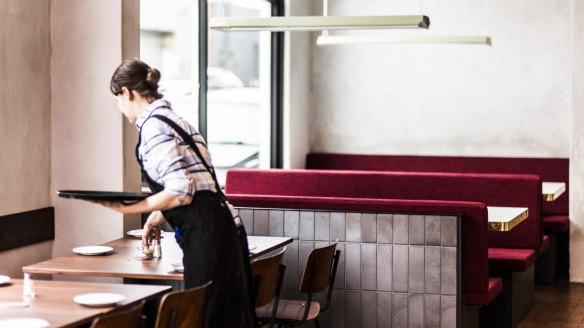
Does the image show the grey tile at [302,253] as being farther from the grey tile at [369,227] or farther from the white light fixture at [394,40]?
the white light fixture at [394,40]

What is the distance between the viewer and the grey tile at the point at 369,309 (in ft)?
18.0

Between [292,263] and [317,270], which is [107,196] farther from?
[292,263]

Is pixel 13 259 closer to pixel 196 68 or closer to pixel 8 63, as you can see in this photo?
pixel 8 63

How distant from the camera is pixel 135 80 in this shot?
12.8ft

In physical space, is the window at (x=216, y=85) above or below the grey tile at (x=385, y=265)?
above

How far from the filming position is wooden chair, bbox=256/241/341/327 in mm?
4758

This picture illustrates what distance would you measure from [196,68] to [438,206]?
3.24 metres

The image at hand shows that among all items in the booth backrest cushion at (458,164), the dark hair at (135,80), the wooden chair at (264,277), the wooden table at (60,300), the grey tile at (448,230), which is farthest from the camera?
the booth backrest cushion at (458,164)

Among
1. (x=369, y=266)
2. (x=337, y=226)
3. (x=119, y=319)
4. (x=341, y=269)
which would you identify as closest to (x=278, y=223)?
(x=337, y=226)

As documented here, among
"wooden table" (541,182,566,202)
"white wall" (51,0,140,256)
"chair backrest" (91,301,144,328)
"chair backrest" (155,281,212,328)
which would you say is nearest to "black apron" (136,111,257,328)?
"chair backrest" (155,281,212,328)

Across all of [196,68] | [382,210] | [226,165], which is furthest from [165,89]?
[382,210]

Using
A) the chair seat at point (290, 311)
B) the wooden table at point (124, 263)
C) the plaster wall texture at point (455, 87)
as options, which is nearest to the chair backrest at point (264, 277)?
the wooden table at point (124, 263)

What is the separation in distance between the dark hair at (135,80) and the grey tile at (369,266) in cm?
200

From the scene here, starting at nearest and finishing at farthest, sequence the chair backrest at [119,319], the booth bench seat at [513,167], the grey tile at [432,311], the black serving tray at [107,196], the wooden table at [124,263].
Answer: the chair backrest at [119,319] → the black serving tray at [107,196] → the wooden table at [124,263] → the grey tile at [432,311] → the booth bench seat at [513,167]
